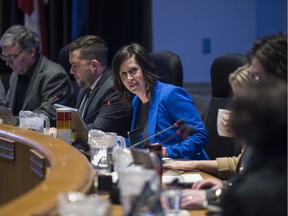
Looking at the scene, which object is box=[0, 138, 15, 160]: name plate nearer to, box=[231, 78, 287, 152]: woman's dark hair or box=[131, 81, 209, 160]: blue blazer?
box=[131, 81, 209, 160]: blue blazer

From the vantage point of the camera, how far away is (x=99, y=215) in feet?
5.74

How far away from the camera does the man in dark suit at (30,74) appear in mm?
4566

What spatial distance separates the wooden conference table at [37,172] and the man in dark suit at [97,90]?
1.90ft

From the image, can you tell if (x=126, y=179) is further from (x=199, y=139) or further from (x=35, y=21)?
(x=35, y=21)

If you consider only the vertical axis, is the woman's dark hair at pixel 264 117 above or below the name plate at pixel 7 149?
above

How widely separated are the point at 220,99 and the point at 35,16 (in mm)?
2431

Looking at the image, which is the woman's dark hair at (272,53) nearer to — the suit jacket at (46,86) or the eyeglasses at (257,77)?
the eyeglasses at (257,77)

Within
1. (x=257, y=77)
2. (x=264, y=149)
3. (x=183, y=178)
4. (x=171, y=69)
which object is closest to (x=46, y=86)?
(x=171, y=69)

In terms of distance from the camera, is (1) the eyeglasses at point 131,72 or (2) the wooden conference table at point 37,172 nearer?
(2) the wooden conference table at point 37,172

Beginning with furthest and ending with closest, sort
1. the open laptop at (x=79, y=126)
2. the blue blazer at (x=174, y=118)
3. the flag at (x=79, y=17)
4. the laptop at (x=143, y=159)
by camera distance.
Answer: the flag at (x=79, y=17), the blue blazer at (x=174, y=118), the open laptop at (x=79, y=126), the laptop at (x=143, y=159)

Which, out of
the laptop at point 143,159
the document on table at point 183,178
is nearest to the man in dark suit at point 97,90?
the document on table at point 183,178

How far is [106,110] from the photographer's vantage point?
3.96m

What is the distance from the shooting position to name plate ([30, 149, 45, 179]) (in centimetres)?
276

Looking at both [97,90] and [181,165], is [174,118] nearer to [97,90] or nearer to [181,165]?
[181,165]
